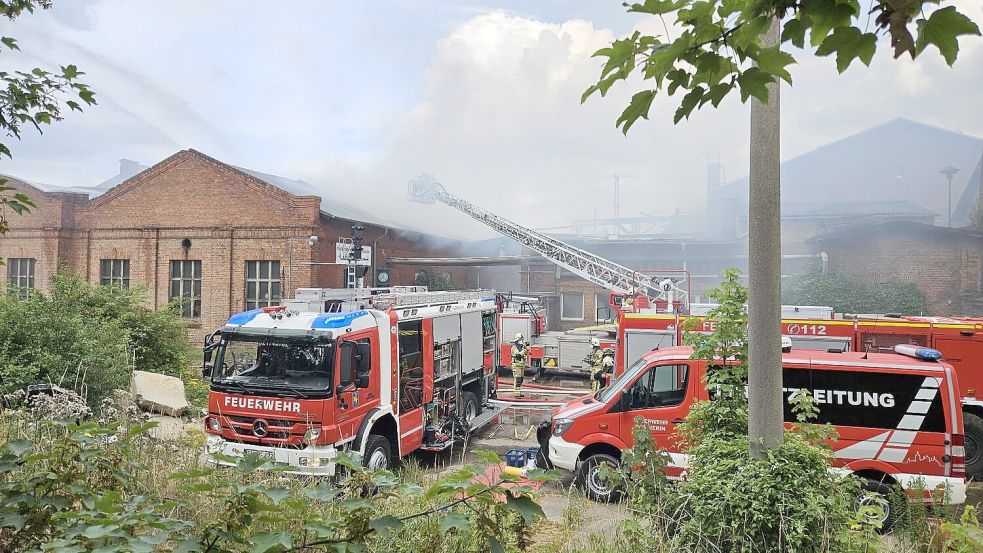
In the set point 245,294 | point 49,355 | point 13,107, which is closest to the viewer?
point 13,107

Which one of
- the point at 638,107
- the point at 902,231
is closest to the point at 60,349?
the point at 638,107

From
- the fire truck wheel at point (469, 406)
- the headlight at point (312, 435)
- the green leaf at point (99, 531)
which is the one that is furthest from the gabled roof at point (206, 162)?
the green leaf at point (99, 531)

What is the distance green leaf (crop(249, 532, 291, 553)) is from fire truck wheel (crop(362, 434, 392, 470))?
5.40 meters

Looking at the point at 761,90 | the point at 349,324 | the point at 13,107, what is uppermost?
the point at 13,107

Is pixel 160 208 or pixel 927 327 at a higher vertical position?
pixel 160 208

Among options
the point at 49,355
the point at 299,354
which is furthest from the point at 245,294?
the point at 299,354

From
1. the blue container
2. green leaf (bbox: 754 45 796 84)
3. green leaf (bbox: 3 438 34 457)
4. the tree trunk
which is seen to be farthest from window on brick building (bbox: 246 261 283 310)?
green leaf (bbox: 754 45 796 84)

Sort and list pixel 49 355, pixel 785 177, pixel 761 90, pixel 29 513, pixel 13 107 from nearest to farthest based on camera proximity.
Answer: pixel 761 90
pixel 29 513
pixel 13 107
pixel 49 355
pixel 785 177

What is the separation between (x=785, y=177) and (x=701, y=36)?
39033mm

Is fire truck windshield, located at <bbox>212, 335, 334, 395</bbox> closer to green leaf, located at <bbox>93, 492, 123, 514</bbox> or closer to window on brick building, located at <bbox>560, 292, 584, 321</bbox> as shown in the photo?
green leaf, located at <bbox>93, 492, 123, 514</bbox>

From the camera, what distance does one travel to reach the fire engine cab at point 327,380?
6.78m

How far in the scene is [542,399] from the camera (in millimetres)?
14219

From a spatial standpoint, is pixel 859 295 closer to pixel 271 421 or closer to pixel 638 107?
pixel 271 421

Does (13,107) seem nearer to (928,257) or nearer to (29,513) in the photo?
(29,513)
